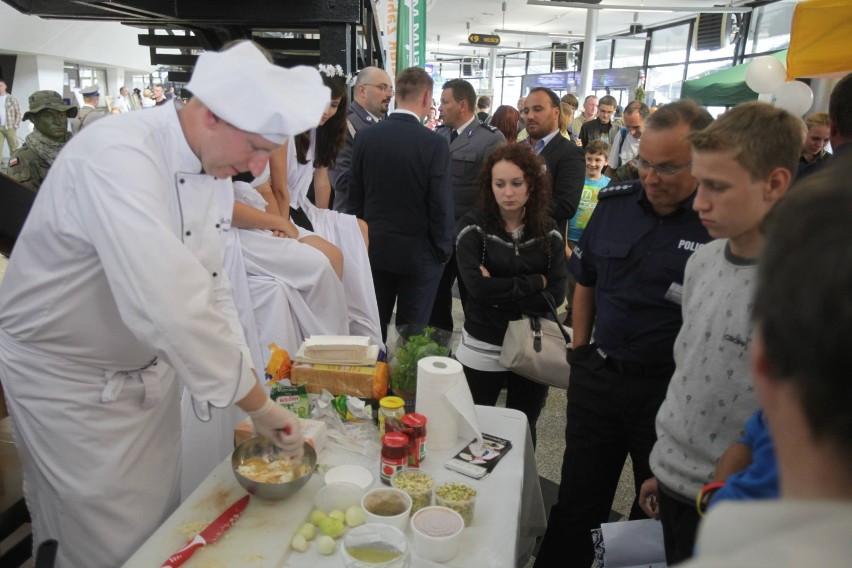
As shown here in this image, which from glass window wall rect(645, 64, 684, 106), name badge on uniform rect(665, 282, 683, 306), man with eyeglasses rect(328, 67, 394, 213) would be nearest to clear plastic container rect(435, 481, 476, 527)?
name badge on uniform rect(665, 282, 683, 306)

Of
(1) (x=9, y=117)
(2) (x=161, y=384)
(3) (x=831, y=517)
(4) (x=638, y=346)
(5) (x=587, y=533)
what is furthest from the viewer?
(1) (x=9, y=117)

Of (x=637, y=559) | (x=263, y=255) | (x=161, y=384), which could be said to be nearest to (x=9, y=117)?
(x=263, y=255)

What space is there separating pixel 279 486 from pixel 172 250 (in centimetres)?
58

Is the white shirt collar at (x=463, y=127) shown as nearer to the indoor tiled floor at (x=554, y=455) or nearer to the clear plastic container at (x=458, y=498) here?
the indoor tiled floor at (x=554, y=455)

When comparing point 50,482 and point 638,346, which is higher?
point 638,346

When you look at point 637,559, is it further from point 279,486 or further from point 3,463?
point 3,463

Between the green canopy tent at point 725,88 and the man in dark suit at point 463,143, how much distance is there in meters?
4.59

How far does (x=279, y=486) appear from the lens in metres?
1.32

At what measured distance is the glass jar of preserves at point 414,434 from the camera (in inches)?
58.5

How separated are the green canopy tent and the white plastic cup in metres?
7.54

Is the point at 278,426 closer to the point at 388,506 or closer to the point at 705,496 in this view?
the point at 388,506

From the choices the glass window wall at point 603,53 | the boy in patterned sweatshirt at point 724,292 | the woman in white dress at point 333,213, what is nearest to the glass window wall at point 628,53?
the glass window wall at point 603,53

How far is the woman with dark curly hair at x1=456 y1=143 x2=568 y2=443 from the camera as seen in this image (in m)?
2.44

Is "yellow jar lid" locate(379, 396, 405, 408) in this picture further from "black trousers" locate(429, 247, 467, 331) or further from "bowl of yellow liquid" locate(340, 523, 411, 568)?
"black trousers" locate(429, 247, 467, 331)
